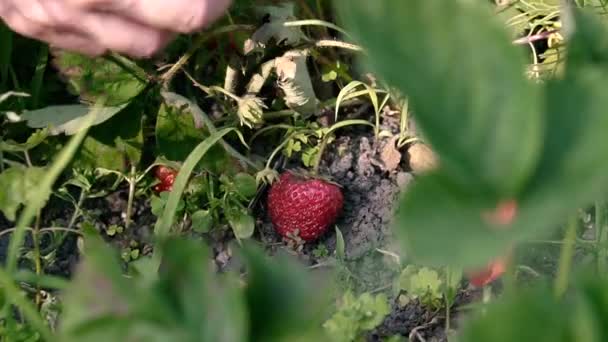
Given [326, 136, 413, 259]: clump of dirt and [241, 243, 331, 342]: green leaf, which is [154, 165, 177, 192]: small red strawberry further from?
[241, 243, 331, 342]: green leaf

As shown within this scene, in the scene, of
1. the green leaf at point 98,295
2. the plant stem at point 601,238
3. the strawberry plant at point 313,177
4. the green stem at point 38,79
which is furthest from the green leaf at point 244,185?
the green leaf at point 98,295

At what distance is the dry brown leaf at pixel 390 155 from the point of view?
1.08 metres

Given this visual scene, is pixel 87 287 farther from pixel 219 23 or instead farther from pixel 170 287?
pixel 219 23

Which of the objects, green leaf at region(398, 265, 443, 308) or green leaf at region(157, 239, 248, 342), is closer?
green leaf at region(157, 239, 248, 342)

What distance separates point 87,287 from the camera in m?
0.30

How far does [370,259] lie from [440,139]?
72 cm

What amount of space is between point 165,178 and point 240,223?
0.35 feet

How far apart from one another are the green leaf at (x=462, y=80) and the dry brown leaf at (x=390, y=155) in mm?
811

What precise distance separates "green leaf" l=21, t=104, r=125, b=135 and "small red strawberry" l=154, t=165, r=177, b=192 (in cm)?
7

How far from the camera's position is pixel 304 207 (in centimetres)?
100

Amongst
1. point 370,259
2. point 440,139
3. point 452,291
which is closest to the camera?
point 440,139

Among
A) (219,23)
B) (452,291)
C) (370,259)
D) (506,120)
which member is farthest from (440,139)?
(219,23)

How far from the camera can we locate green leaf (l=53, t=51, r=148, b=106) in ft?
3.45

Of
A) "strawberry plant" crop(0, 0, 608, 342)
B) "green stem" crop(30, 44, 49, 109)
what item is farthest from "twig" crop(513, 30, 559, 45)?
"green stem" crop(30, 44, 49, 109)
